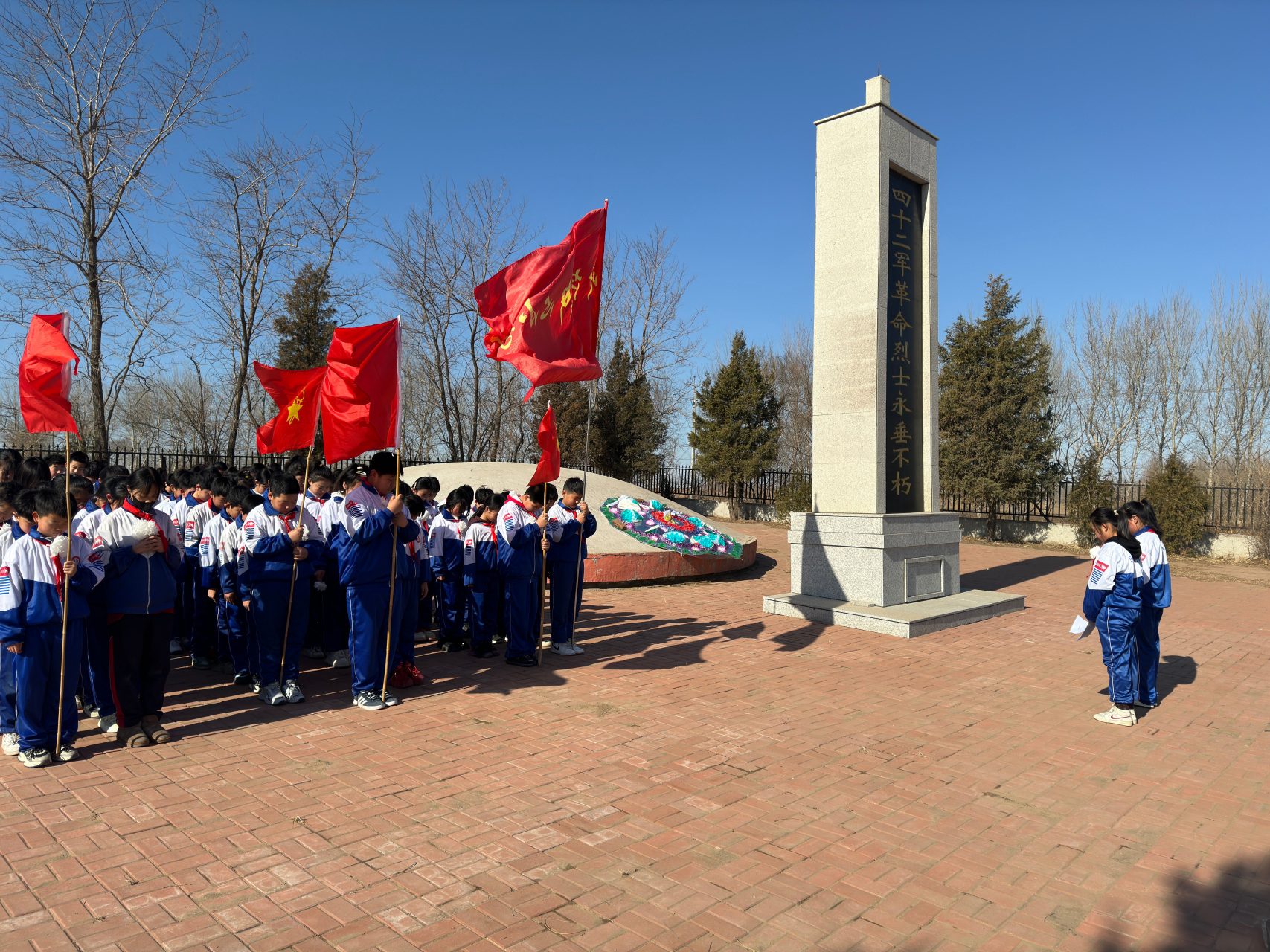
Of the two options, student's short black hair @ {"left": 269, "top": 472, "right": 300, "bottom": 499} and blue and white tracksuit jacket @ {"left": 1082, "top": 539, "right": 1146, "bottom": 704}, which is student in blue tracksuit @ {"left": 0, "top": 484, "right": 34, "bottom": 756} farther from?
blue and white tracksuit jacket @ {"left": 1082, "top": 539, "right": 1146, "bottom": 704}

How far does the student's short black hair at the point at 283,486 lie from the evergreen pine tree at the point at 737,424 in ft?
78.3

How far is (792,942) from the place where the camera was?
3.08m

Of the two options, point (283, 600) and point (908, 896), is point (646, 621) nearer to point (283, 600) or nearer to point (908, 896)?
point (283, 600)

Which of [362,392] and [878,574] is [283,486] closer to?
[362,392]

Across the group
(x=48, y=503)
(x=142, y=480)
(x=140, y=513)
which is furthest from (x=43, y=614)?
(x=142, y=480)

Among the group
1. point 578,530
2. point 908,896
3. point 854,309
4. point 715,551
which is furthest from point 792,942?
point 715,551

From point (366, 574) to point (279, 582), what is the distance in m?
0.64

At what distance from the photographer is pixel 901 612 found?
9.48 m

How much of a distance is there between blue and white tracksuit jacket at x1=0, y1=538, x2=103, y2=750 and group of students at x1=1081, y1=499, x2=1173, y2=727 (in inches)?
273

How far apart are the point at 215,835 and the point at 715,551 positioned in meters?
10.5

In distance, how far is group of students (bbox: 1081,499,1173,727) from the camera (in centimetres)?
598

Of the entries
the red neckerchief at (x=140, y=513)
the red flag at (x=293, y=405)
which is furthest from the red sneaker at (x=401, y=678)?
the red flag at (x=293, y=405)

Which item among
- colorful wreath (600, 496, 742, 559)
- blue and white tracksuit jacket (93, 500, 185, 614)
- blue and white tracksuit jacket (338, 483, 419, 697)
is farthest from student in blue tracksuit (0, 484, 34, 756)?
colorful wreath (600, 496, 742, 559)

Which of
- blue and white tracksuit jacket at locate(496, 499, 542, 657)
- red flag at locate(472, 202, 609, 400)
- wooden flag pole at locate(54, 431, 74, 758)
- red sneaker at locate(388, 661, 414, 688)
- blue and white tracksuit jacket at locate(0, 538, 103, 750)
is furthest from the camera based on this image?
blue and white tracksuit jacket at locate(496, 499, 542, 657)
